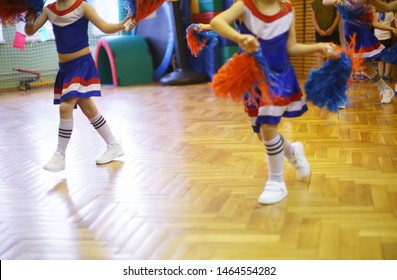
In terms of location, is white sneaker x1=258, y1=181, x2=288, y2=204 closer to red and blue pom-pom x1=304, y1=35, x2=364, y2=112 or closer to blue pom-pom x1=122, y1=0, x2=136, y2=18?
red and blue pom-pom x1=304, y1=35, x2=364, y2=112

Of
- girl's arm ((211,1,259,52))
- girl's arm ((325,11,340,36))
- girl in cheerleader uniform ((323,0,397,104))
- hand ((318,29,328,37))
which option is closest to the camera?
girl's arm ((211,1,259,52))

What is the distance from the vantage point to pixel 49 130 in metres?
4.54

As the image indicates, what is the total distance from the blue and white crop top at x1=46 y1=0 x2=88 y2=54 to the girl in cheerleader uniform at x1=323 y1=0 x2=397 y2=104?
205cm

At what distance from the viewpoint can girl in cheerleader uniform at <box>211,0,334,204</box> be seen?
2.31m

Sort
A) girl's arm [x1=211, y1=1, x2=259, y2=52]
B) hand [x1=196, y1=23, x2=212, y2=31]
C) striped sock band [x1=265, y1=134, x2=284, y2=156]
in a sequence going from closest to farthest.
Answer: girl's arm [x1=211, y1=1, x2=259, y2=52]
striped sock band [x1=265, y1=134, x2=284, y2=156]
hand [x1=196, y1=23, x2=212, y2=31]

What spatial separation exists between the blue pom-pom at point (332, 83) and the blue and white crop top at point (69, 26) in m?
1.51

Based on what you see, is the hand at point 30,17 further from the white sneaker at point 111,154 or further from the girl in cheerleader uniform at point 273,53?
the girl in cheerleader uniform at point 273,53

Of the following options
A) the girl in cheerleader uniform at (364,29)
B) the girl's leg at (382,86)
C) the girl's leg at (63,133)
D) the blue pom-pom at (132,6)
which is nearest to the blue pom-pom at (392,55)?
the girl in cheerleader uniform at (364,29)

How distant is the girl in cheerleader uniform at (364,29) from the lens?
412 cm

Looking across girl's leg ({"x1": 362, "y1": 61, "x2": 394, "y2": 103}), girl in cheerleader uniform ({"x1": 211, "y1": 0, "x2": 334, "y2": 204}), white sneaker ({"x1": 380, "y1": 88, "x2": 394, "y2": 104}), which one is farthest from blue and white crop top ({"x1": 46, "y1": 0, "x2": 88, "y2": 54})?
white sneaker ({"x1": 380, "y1": 88, "x2": 394, "y2": 104})

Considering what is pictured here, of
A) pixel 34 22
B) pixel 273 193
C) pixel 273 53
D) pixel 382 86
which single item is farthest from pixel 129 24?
pixel 382 86

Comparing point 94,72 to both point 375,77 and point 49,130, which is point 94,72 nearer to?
point 49,130

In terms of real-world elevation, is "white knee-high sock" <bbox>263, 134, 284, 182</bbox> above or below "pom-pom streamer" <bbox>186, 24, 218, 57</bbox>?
below
